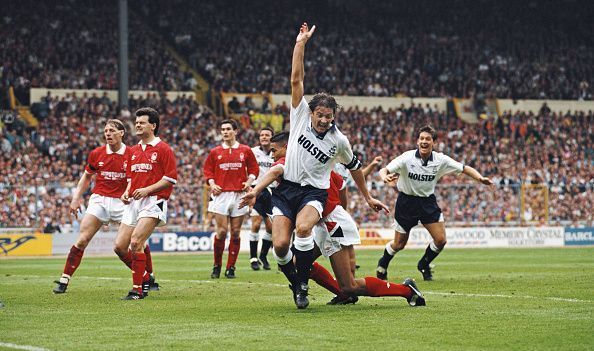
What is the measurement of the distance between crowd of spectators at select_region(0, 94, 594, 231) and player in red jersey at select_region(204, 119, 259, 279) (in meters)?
12.5

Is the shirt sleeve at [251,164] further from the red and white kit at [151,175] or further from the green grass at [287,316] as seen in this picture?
the red and white kit at [151,175]

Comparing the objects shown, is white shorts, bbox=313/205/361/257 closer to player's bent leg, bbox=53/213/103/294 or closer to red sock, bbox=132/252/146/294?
red sock, bbox=132/252/146/294

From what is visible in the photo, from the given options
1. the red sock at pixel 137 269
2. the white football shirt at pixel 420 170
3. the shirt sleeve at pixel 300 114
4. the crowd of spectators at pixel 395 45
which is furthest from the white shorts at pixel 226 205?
the crowd of spectators at pixel 395 45

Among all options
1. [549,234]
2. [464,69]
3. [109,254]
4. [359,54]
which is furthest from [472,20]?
[109,254]

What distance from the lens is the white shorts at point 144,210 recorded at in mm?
13141

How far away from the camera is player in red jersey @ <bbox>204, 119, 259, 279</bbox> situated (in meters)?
18.1

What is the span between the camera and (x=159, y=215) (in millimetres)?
13211

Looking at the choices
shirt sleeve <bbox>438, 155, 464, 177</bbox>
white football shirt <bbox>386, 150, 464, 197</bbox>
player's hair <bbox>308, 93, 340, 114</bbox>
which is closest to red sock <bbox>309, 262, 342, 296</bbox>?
player's hair <bbox>308, 93, 340, 114</bbox>

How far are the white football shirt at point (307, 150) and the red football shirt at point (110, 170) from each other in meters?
4.24

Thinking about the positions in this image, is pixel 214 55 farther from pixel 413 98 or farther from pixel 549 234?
pixel 549 234

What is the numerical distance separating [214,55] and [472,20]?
1670 cm

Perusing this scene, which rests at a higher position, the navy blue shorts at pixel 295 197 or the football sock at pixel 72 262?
the navy blue shorts at pixel 295 197

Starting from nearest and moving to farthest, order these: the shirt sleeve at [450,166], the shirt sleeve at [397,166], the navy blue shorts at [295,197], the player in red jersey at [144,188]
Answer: the navy blue shorts at [295,197] < the player in red jersey at [144,188] < the shirt sleeve at [397,166] < the shirt sleeve at [450,166]

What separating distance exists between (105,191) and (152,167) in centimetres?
154
